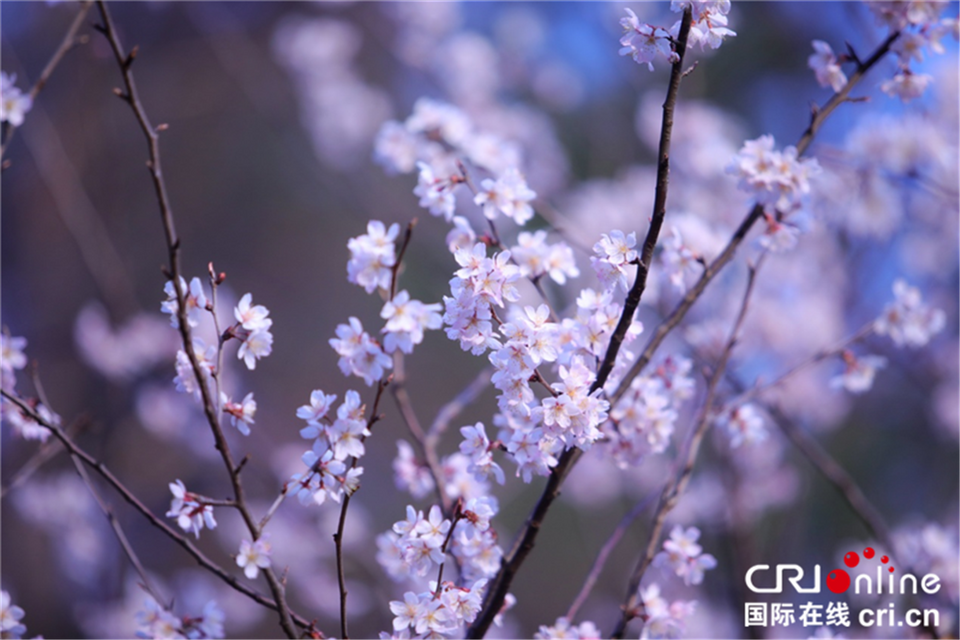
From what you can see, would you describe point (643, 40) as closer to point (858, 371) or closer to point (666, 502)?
point (666, 502)

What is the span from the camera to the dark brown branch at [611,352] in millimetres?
1158

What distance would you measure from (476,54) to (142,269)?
3568 mm

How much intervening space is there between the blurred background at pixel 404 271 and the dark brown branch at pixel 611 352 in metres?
0.98

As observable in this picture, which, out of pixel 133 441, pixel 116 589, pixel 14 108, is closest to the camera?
pixel 14 108

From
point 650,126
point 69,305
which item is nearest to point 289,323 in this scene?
point 69,305

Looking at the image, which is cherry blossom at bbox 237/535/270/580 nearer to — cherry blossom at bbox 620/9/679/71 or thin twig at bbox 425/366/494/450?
thin twig at bbox 425/366/494/450

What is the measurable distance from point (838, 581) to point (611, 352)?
212cm

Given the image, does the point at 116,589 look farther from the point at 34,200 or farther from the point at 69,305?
the point at 34,200

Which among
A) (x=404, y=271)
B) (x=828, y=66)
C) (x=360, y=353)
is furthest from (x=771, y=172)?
(x=404, y=271)

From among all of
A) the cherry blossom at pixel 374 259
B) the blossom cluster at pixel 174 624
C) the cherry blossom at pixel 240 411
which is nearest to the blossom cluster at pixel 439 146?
the cherry blossom at pixel 374 259

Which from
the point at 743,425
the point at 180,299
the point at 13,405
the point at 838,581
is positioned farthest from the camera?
the point at 838,581

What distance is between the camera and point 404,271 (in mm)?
5566

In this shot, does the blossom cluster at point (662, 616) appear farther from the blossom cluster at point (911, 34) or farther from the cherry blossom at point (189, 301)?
the blossom cluster at point (911, 34)

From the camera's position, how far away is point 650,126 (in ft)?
14.8
